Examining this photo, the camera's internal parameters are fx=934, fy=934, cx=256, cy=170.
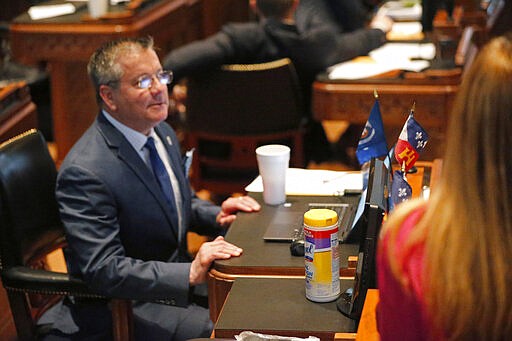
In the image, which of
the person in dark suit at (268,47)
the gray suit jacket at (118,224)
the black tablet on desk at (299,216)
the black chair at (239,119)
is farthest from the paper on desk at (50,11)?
the black tablet on desk at (299,216)

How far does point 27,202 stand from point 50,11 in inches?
124

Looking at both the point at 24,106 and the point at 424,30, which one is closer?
the point at 24,106

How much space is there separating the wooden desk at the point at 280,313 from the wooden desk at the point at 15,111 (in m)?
1.87

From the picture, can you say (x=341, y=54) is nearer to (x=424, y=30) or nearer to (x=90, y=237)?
(x=424, y=30)

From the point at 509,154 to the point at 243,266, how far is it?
1185 millimetres

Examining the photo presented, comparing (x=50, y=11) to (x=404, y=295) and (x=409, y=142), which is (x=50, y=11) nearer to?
(x=409, y=142)

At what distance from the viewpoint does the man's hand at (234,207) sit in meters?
2.95

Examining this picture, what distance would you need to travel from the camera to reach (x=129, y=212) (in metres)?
2.91

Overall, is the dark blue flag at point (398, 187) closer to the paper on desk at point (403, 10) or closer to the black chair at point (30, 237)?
the black chair at point (30, 237)

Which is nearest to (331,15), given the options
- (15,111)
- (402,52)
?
(402,52)

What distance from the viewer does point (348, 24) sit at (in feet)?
18.0

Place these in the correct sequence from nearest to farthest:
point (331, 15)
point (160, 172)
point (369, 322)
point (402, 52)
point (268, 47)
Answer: point (369, 322)
point (160, 172)
point (268, 47)
point (402, 52)
point (331, 15)

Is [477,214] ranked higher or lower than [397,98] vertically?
higher

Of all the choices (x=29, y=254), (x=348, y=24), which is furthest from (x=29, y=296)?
(x=348, y=24)
